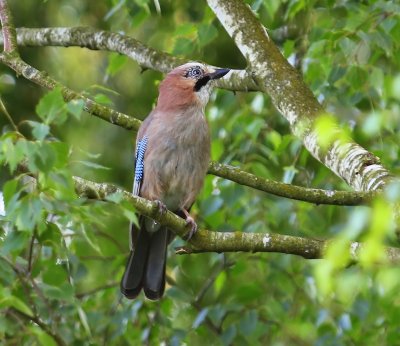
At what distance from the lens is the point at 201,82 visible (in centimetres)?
506

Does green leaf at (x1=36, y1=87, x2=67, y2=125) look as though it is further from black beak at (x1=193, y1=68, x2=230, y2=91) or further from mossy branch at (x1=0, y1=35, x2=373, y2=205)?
black beak at (x1=193, y1=68, x2=230, y2=91)

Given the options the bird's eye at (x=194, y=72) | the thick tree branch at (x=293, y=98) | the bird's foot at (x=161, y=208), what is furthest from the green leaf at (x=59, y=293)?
the bird's eye at (x=194, y=72)

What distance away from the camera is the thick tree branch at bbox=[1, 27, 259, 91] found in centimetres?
453

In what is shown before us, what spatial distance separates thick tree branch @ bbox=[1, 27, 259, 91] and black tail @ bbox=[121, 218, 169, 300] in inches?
36.2

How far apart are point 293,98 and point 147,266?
4.93 feet

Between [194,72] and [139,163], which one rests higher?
[194,72]

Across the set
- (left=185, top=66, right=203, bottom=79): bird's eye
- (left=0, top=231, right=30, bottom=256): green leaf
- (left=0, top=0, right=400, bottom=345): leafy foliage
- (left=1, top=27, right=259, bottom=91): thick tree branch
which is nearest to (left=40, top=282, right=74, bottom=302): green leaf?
(left=0, top=0, right=400, bottom=345): leafy foliage

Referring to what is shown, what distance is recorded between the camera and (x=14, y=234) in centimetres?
288

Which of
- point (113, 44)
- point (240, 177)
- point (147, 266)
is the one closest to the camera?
point (240, 177)

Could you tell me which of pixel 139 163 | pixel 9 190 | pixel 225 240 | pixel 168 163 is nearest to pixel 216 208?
pixel 168 163

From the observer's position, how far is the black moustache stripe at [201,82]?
4989 mm

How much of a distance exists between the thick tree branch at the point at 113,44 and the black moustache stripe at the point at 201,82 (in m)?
0.38

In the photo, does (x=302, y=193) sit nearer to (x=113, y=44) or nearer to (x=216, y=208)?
(x=216, y=208)

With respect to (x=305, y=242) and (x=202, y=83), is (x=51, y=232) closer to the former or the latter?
(x=305, y=242)
